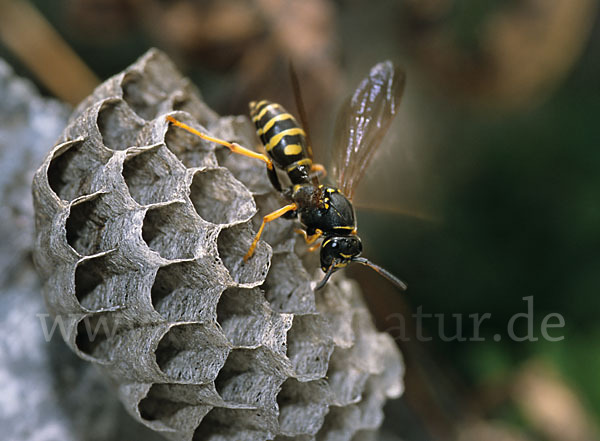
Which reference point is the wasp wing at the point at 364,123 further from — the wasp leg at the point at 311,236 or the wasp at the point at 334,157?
the wasp leg at the point at 311,236

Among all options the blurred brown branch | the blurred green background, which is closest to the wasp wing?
the blurred green background

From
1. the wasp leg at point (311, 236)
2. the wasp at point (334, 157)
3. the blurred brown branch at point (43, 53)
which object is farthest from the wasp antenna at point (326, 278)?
the blurred brown branch at point (43, 53)

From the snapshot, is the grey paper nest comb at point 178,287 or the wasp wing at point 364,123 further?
the wasp wing at point 364,123

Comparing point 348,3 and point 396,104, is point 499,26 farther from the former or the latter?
point 396,104

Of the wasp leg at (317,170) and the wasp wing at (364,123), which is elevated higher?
the wasp wing at (364,123)

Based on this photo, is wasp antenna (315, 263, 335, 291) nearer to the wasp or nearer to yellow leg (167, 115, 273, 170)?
the wasp

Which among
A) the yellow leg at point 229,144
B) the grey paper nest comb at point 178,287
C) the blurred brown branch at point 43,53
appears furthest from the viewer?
the blurred brown branch at point 43,53

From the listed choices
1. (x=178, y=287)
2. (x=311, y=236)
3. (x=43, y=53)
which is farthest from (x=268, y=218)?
(x=43, y=53)
